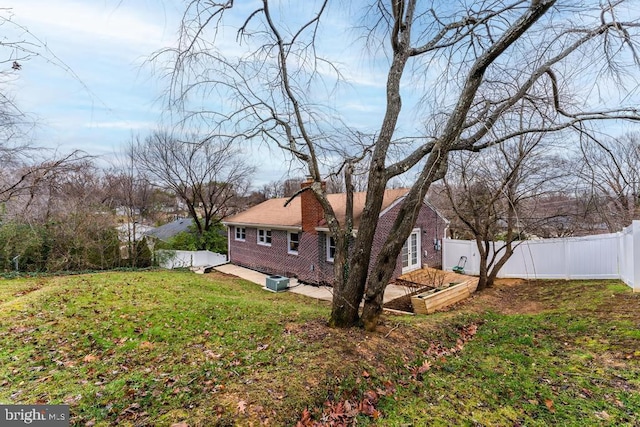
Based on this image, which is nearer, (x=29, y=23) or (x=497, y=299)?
(x=29, y=23)

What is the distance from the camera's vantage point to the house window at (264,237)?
1489cm

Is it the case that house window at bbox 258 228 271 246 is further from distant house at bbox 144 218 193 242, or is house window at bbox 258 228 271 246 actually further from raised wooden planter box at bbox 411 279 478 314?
raised wooden planter box at bbox 411 279 478 314

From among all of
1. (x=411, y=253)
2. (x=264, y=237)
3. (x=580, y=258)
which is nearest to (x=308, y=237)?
(x=264, y=237)

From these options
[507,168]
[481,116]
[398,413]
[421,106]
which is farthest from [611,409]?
[507,168]

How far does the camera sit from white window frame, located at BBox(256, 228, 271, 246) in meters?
14.9

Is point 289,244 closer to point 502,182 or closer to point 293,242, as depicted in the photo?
point 293,242

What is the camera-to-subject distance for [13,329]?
198 inches

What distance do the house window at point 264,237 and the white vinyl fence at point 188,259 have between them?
390 centimetres

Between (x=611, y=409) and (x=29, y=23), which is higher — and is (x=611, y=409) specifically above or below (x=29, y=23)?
below

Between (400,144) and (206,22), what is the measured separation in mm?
3352

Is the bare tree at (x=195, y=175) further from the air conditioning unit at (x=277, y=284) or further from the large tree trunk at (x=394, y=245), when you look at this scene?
the large tree trunk at (x=394, y=245)

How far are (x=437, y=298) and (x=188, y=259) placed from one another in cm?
1448

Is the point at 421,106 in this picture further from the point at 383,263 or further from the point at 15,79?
the point at 15,79

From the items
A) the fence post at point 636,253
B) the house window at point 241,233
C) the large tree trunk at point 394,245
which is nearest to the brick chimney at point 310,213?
the house window at point 241,233
